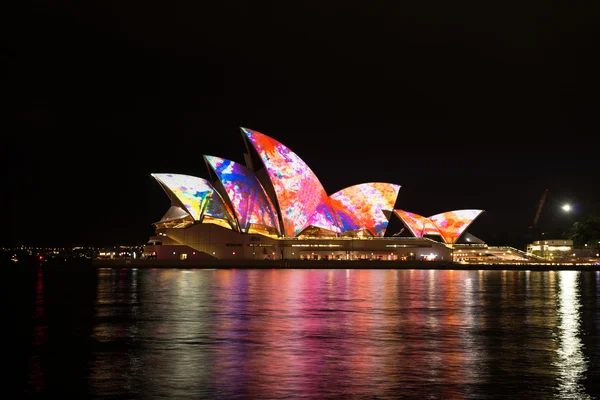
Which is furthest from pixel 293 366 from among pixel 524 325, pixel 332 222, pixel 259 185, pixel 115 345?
pixel 332 222

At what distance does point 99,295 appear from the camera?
39188 millimetres

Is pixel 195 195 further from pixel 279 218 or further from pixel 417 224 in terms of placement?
pixel 417 224

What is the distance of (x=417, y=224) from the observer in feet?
298

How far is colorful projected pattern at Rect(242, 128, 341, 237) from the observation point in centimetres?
7362

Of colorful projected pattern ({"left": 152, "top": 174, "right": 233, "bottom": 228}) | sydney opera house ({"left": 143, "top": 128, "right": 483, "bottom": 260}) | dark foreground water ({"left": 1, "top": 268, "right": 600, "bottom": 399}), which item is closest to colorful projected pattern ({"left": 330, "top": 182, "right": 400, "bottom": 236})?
sydney opera house ({"left": 143, "top": 128, "right": 483, "bottom": 260})

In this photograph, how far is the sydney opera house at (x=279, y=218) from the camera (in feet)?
248

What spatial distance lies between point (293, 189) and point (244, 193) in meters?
4.95

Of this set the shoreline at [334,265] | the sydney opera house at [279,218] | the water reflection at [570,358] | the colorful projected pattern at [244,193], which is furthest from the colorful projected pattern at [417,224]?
the water reflection at [570,358]

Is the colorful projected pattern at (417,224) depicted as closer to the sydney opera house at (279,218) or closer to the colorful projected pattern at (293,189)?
the sydney opera house at (279,218)

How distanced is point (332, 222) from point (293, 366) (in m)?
67.5

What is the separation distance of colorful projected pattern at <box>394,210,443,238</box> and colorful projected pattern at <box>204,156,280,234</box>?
17.9m

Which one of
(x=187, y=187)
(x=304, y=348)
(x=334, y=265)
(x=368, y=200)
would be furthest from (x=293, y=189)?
(x=304, y=348)

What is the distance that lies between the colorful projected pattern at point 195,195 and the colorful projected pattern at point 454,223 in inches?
1101

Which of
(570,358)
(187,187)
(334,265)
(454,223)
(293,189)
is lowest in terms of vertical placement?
(570,358)
